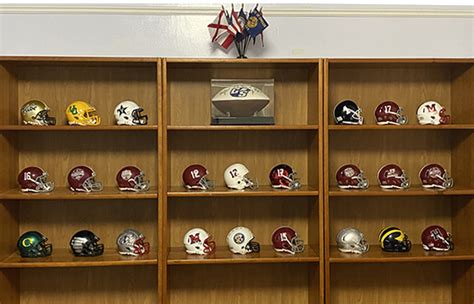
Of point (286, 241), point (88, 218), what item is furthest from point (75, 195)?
point (286, 241)

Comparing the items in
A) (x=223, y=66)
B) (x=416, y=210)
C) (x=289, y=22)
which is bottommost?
(x=416, y=210)

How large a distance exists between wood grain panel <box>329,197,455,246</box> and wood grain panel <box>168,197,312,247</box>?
0.16 metres

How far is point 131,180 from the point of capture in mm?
3045

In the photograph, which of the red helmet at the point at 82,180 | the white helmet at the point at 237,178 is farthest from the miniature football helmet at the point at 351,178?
the red helmet at the point at 82,180

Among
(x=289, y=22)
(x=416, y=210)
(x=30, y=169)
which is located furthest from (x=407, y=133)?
(x=30, y=169)

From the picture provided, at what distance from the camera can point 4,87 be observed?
120 inches

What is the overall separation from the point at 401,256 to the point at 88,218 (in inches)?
56.3

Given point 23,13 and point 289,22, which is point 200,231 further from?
point 23,13

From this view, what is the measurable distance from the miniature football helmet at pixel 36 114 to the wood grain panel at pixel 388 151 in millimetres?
1310

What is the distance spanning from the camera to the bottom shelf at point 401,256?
3.02 meters

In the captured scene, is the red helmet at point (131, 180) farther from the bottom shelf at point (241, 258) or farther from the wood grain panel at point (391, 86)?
the wood grain panel at point (391, 86)

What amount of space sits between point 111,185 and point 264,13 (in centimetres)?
108

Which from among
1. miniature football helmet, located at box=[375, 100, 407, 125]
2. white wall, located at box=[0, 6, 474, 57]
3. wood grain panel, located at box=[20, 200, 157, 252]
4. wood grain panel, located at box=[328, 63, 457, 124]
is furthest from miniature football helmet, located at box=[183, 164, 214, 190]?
miniature football helmet, located at box=[375, 100, 407, 125]

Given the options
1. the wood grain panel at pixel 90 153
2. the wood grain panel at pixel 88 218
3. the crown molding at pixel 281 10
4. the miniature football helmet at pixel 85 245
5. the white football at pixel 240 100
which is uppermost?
the crown molding at pixel 281 10
